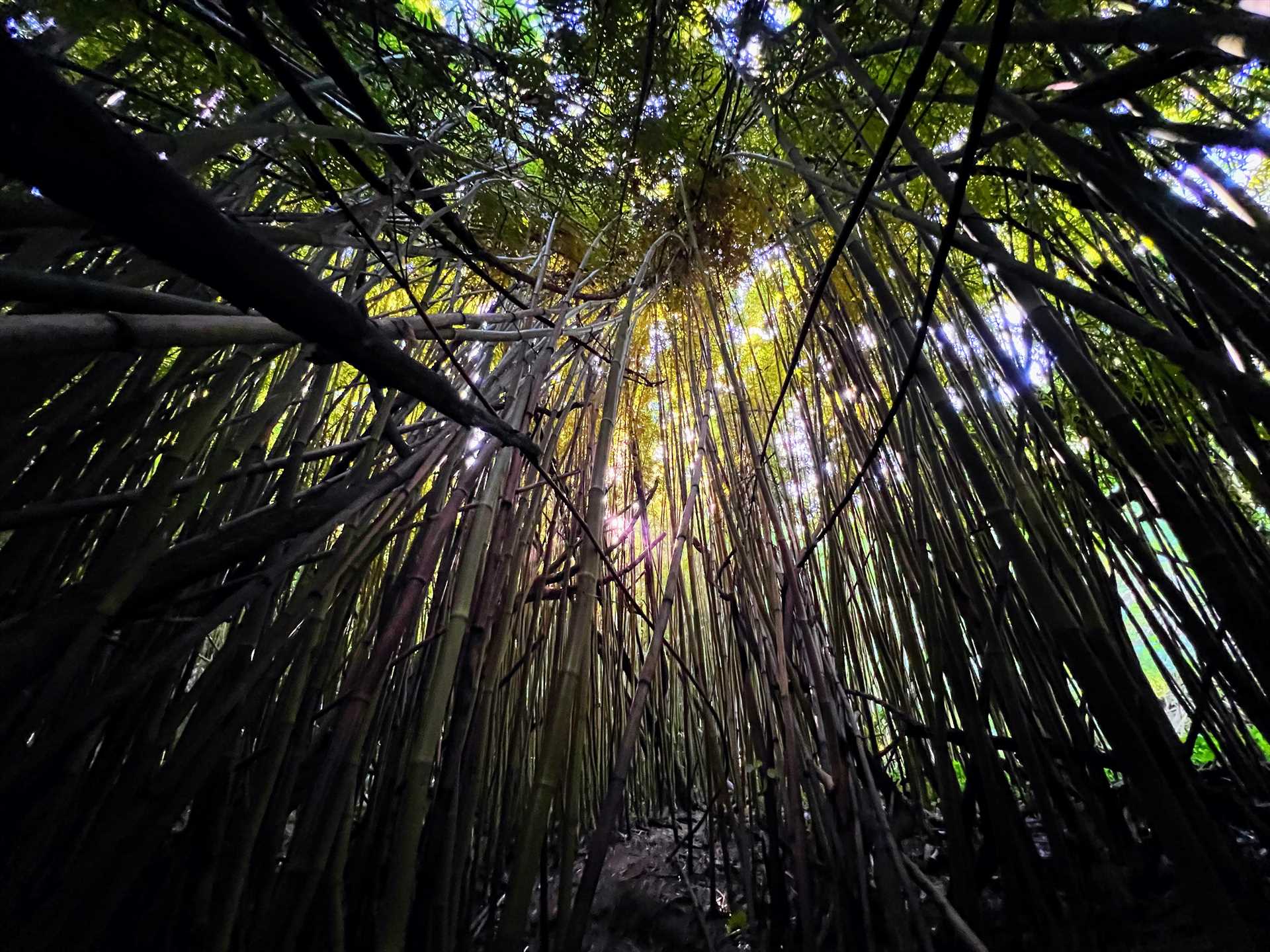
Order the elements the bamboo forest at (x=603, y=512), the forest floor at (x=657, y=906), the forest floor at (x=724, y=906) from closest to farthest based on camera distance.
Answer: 1. the bamboo forest at (x=603, y=512)
2. the forest floor at (x=724, y=906)
3. the forest floor at (x=657, y=906)

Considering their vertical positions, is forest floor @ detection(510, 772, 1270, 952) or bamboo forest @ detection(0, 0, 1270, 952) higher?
bamboo forest @ detection(0, 0, 1270, 952)

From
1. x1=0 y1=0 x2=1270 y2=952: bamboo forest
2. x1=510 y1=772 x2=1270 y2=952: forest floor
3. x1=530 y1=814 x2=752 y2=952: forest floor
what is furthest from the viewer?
x1=530 y1=814 x2=752 y2=952: forest floor

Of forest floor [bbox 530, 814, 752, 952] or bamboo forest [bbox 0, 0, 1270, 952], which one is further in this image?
forest floor [bbox 530, 814, 752, 952]

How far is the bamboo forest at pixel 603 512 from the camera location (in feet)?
1.59

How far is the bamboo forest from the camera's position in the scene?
485mm

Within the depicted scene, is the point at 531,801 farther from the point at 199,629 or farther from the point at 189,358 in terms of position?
the point at 189,358

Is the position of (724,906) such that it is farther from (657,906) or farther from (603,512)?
(603,512)

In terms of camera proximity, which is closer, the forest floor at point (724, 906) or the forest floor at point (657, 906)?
the forest floor at point (724, 906)

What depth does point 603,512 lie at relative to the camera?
2.73ft

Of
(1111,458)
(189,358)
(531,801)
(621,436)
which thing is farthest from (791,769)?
(621,436)

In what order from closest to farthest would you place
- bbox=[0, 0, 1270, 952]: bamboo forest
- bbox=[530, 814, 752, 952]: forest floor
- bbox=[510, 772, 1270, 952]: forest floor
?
bbox=[0, 0, 1270, 952]: bamboo forest < bbox=[510, 772, 1270, 952]: forest floor < bbox=[530, 814, 752, 952]: forest floor

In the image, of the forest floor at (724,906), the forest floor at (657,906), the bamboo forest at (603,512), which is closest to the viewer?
the bamboo forest at (603,512)

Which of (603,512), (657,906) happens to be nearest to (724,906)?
(657,906)

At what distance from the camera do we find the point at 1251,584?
592mm
